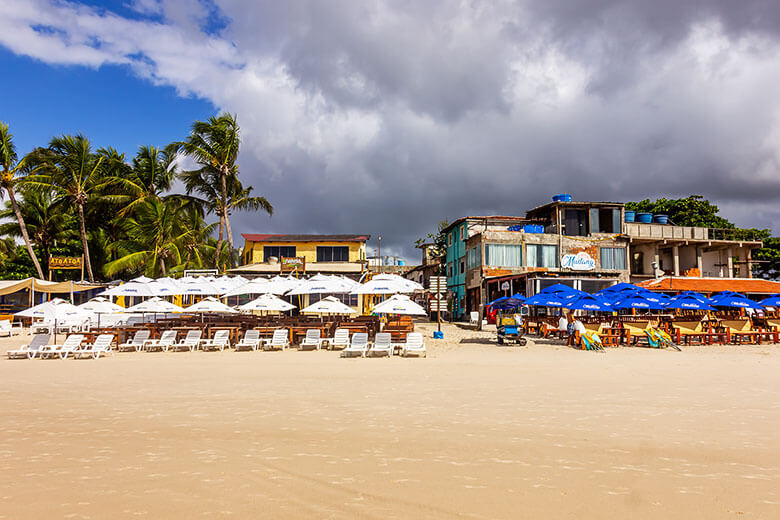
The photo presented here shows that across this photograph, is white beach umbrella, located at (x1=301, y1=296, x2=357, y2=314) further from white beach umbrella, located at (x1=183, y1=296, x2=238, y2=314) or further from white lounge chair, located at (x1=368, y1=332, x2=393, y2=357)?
white beach umbrella, located at (x1=183, y1=296, x2=238, y2=314)

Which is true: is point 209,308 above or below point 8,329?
above

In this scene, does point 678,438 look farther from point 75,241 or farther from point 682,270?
point 75,241

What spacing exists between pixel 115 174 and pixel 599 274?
1370 inches

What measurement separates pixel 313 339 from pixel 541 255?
67.0ft

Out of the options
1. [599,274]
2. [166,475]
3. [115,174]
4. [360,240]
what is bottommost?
[166,475]

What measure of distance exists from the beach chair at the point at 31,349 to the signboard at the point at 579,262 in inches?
1118

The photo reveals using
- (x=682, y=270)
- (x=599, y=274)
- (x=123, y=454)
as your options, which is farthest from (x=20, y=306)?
(x=682, y=270)

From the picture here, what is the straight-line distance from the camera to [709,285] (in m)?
30.5

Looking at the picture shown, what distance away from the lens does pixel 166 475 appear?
500 centimetres

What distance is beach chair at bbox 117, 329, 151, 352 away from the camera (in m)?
17.7

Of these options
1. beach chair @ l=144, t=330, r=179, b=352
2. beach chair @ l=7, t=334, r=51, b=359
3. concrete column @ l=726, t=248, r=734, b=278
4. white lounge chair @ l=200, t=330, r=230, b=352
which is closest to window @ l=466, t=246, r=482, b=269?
white lounge chair @ l=200, t=330, r=230, b=352

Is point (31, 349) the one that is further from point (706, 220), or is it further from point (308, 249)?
point (706, 220)

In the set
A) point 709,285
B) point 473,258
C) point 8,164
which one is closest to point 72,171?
point 8,164

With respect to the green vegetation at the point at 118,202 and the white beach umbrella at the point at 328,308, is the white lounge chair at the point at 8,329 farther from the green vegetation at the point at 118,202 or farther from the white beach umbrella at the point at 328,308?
the white beach umbrella at the point at 328,308
